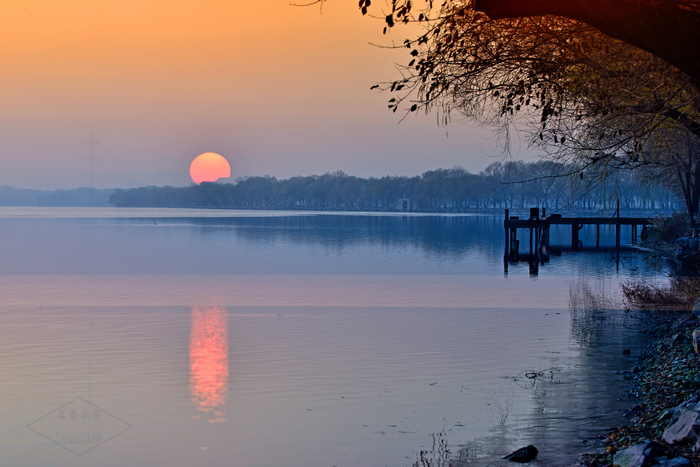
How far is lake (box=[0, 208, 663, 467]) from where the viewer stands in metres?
10.2

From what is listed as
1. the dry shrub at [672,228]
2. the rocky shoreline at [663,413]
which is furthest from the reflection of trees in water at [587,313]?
the dry shrub at [672,228]

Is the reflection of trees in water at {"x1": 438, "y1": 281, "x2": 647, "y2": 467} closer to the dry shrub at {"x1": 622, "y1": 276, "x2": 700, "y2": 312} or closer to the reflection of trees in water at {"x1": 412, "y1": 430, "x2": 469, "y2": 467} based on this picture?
the reflection of trees in water at {"x1": 412, "y1": 430, "x2": 469, "y2": 467}

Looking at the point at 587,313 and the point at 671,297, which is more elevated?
the point at 671,297

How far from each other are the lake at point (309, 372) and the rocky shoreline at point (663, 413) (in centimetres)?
44

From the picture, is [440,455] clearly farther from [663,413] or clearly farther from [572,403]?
[572,403]

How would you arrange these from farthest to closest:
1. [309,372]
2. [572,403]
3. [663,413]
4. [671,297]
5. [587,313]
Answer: [587,313], [671,297], [309,372], [572,403], [663,413]

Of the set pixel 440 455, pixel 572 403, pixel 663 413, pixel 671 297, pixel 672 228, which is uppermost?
pixel 672 228

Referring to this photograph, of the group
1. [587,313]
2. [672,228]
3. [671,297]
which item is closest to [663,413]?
[671,297]

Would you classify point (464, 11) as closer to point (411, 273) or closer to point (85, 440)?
point (85, 440)

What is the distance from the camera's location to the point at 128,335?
19031mm

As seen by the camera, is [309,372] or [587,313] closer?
[309,372]

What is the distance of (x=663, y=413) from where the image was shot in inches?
376

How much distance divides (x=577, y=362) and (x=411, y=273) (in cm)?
2355

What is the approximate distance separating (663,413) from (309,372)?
7130 mm
